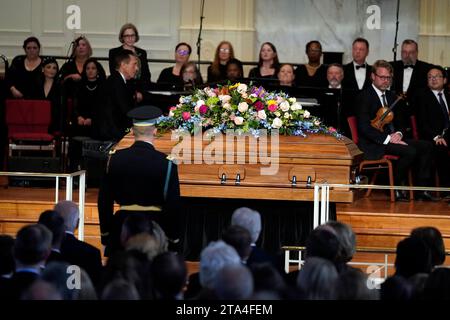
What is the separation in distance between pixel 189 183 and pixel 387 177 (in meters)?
3.22

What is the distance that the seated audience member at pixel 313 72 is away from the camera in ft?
41.0

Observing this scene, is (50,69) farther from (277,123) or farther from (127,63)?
(277,123)

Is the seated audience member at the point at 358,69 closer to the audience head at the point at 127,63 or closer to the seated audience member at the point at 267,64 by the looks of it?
the seated audience member at the point at 267,64

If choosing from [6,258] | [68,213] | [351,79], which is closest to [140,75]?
[351,79]

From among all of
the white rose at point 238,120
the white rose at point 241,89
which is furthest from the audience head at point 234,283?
the white rose at point 241,89

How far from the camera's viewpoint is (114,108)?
1103cm

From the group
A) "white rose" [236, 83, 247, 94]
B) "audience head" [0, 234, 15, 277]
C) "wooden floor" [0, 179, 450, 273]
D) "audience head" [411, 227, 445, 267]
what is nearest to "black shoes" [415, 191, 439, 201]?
"wooden floor" [0, 179, 450, 273]

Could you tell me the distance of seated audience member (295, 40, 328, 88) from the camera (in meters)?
12.5

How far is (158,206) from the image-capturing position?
7.53 m

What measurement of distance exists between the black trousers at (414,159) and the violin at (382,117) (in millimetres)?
210

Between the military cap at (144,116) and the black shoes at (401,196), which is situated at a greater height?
the military cap at (144,116)

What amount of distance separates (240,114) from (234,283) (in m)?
4.96
